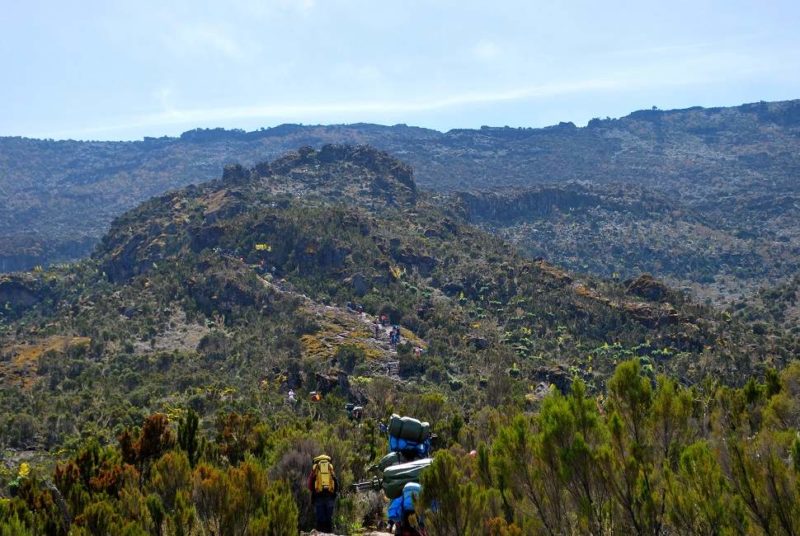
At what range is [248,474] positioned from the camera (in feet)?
25.3

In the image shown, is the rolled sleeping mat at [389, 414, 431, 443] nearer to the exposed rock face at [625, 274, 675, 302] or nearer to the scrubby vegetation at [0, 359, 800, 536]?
the scrubby vegetation at [0, 359, 800, 536]

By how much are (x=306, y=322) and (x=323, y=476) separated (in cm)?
4301

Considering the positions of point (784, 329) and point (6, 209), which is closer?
point (784, 329)

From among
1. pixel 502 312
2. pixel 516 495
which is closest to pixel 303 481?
pixel 516 495

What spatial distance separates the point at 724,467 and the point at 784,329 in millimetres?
65650

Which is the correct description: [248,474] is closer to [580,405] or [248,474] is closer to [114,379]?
[580,405]

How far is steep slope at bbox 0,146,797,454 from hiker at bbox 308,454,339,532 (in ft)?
75.1

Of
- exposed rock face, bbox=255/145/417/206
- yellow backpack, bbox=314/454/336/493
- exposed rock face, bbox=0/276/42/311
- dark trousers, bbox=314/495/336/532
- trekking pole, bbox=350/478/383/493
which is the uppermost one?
exposed rock face, bbox=255/145/417/206

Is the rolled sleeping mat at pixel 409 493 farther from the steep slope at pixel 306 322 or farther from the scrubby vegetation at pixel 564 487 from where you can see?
the steep slope at pixel 306 322

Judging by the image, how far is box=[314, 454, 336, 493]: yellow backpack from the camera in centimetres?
899

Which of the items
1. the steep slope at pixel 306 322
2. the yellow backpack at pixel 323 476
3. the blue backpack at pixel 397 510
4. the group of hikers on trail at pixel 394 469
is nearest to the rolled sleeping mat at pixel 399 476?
the group of hikers on trail at pixel 394 469

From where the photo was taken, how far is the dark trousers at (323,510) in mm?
9094

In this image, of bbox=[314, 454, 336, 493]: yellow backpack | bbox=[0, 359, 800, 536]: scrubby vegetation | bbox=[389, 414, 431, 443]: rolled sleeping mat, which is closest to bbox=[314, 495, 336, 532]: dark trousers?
bbox=[314, 454, 336, 493]: yellow backpack

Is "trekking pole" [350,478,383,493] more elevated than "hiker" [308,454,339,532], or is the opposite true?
"hiker" [308,454,339,532]
